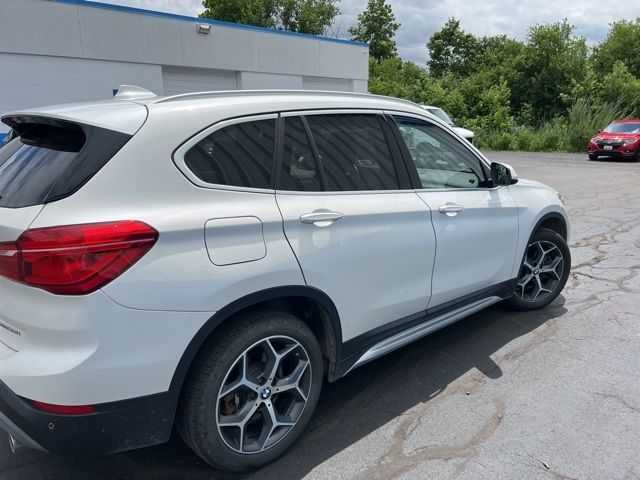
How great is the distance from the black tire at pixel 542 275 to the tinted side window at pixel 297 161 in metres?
2.35

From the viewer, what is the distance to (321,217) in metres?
2.53

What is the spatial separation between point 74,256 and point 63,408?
59 centimetres

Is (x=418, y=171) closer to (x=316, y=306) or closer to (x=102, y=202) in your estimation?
(x=316, y=306)

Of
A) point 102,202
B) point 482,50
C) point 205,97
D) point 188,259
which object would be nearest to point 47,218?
point 102,202

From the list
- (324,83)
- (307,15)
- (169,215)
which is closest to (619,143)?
(324,83)

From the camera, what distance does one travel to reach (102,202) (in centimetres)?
197

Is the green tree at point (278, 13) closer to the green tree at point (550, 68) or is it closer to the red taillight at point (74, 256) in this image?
the green tree at point (550, 68)

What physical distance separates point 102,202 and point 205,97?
805 mm

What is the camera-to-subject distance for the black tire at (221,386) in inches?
86.4

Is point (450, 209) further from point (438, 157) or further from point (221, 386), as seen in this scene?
point (221, 386)

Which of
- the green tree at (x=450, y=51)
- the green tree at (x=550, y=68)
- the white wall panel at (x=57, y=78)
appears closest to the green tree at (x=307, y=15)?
the green tree at (x=450, y=51)

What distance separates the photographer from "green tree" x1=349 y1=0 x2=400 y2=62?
49750 millimetres

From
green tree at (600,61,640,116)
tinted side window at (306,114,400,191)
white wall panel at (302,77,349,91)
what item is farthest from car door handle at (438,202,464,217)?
green tree at (600,61,640,116)

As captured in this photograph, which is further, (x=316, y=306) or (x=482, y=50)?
(x=482, y=50)
